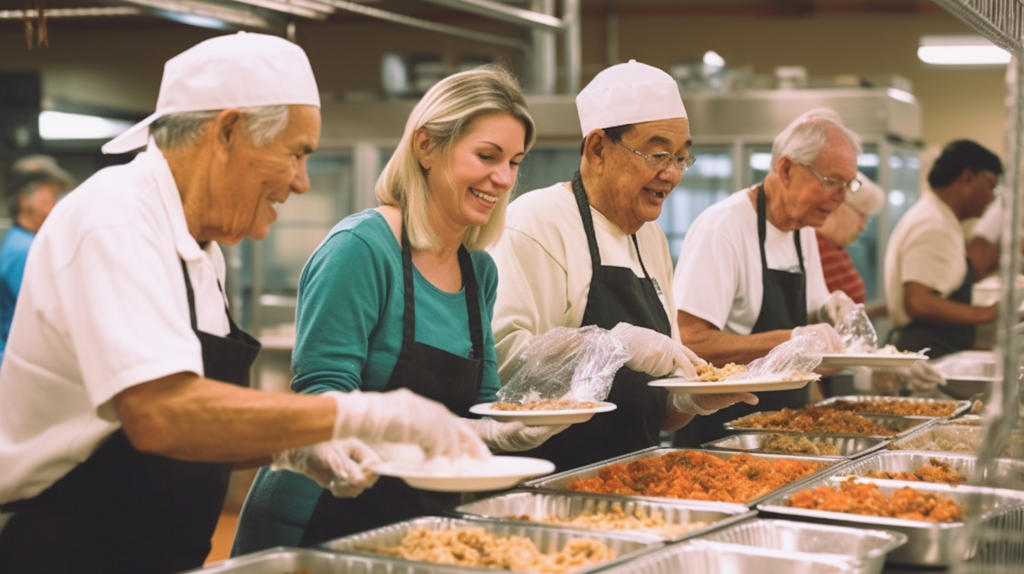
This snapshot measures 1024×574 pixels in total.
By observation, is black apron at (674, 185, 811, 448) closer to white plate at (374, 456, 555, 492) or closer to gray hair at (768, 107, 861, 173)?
gray hair at (768, 107, 861, 173)

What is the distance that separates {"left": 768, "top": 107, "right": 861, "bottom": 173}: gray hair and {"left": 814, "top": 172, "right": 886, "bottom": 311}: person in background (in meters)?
1.11

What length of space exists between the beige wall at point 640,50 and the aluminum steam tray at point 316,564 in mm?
9043

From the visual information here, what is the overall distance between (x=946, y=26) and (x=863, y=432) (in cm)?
833

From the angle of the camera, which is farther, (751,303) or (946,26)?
(946,26)

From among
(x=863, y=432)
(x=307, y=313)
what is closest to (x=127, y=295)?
(x=307, y=313)

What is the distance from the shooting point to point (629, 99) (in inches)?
115

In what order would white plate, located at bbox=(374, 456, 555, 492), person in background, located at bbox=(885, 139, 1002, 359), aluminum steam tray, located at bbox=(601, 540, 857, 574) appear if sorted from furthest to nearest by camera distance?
person in background, located at bbox=(885, 139, 1002, 359) < aluminum steam tray, located at bbox=(601, 540, 857, 574) < white plate, located at bbox=(374, 456, 555, 492)

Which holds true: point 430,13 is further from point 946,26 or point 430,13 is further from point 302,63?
point 302,63

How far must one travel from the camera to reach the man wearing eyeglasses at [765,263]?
3398 millimetres

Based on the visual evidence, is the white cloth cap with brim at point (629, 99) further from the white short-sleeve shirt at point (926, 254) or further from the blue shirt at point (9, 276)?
the blue shirt at point (9, 276)

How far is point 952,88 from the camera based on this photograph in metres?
10.7

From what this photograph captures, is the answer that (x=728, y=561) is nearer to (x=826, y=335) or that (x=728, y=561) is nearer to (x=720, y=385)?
(x=720, y=385)

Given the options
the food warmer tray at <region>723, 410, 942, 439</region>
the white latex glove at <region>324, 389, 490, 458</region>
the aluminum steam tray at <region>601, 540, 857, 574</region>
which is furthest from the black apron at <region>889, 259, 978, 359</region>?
the white latex glove at <region>324, 389, 490, 458</region>

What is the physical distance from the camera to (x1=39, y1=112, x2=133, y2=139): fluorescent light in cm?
1010
